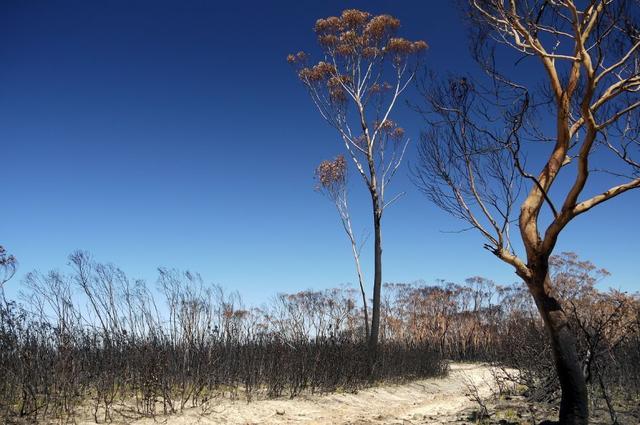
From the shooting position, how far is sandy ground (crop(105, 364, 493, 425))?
7.60 metres

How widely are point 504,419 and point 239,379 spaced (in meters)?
5.50

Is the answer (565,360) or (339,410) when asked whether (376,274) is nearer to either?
(339,410)

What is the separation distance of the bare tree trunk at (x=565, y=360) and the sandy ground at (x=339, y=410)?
2.56m

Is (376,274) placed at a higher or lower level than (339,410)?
higher

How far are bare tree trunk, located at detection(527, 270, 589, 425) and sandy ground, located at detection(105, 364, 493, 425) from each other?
8.40 ft

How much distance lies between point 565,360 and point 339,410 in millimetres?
4896

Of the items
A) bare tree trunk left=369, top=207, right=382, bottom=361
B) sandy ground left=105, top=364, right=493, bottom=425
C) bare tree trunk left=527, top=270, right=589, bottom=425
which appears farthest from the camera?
bare tree trunk left=369, top=207, right=382, bottom=361

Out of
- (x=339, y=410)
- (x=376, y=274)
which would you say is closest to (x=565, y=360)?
(x=339, y=410)

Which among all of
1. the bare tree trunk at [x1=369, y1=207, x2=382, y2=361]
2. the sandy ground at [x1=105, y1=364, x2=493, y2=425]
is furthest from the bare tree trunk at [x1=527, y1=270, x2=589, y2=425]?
the bare tree trunk at [x1=369, y1=207, x2=382, y2=361]

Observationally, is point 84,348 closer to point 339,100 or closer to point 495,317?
point 339,100

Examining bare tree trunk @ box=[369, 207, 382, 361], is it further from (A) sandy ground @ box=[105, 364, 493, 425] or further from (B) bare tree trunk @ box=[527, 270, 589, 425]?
(B) bare tree trunk @ box=[527, 270, 589, 425]

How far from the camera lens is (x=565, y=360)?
5539 millimetres

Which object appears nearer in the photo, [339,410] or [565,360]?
[565,360]

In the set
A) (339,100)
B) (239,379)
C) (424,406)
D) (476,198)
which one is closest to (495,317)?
(339,100)
